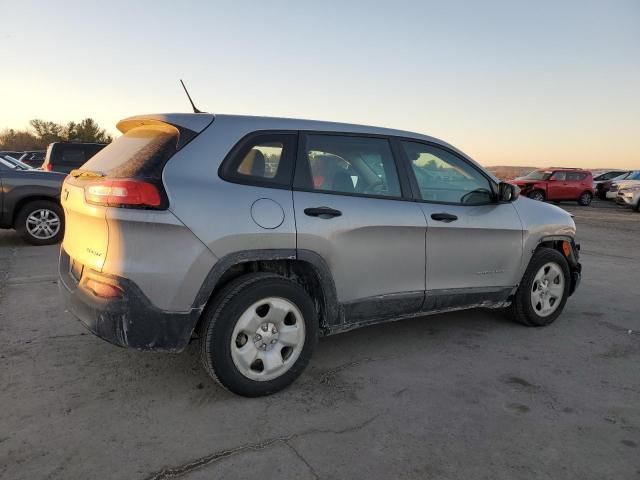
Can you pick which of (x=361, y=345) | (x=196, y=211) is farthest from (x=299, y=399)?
(x=196, y=211)

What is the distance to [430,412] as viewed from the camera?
3004mm

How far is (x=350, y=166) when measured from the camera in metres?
3.59

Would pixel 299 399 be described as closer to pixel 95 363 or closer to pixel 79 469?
pixel 79 469

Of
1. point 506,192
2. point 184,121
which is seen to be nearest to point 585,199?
point 506,192

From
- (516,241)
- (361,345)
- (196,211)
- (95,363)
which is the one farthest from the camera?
(516,241)

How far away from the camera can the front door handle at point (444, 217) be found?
381cm

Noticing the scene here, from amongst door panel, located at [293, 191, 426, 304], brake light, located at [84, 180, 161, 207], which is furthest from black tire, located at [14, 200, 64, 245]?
door panel, located at [293, 191, 426, 304]

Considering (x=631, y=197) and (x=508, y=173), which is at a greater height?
(x=508, y=173)

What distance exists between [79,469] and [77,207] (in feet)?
4.93

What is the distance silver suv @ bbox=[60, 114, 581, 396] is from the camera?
2.79m

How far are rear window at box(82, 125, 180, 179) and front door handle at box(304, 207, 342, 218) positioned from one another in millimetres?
903

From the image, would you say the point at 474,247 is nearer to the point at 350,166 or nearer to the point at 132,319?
the point at 350,166

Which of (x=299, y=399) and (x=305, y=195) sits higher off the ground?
(x=305, y=195)

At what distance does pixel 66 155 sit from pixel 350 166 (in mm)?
11988
